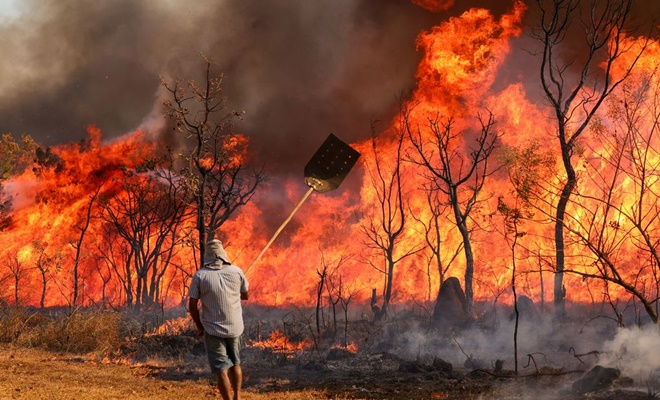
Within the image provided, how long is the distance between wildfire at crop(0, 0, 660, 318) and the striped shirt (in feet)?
69.8

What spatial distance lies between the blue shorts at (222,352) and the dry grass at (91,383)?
270 cm

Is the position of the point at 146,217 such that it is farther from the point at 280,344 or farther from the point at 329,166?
the point at 329,166

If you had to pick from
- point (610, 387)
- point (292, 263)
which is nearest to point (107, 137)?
point (292, 263)

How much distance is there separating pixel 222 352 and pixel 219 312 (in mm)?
512

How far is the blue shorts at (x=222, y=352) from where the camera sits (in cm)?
734

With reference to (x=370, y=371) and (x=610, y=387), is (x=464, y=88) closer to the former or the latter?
(x=370, y=371)

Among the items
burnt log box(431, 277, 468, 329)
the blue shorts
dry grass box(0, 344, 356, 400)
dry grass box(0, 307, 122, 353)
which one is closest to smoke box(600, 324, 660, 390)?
dry grass box(0, 344, 356, 400)

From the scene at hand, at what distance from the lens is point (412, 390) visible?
1082 centimetres

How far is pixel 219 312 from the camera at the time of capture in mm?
7359

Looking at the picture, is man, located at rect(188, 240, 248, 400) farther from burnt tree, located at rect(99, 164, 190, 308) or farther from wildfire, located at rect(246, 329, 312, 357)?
burnt tree, located at rect(99, 164, 190, 308)

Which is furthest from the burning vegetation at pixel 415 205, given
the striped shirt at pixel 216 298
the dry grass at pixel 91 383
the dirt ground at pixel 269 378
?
the striped shirt at pixel 216 298

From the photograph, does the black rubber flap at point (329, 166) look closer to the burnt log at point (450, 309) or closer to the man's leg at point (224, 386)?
the man's leg at point (224, 386)

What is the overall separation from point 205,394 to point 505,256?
70.3 ft

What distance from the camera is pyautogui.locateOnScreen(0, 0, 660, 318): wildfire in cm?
2945
